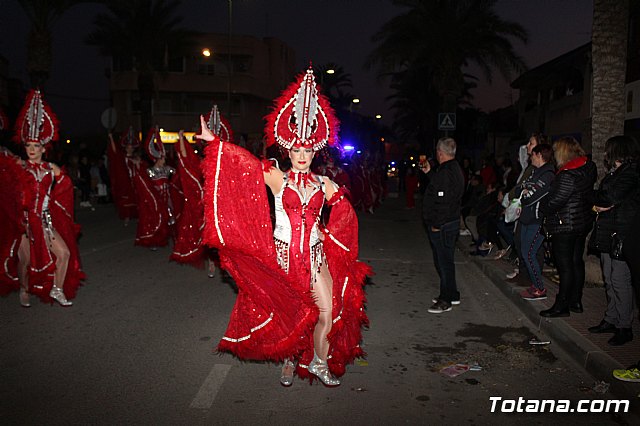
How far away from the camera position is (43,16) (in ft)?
67.4

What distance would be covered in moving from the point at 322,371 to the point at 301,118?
199cm

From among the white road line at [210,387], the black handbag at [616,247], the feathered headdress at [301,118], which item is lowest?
the white road line at [210,387]

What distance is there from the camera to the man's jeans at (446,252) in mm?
6781

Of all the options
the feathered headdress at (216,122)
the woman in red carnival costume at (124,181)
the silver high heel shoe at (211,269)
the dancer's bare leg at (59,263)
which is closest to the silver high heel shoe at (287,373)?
the dancer's bare leg at (59,263)

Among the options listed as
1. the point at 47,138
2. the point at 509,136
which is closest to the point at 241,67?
the point at 509,136

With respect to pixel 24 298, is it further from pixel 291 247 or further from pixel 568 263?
pixel 568 263

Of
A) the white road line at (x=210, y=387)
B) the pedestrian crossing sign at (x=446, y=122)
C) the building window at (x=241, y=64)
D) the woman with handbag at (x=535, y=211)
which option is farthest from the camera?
the building window at (x=241, y=64)

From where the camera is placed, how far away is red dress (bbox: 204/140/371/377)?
4211 mm

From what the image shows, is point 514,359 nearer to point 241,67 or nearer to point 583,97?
point 583,97

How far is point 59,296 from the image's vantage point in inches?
267

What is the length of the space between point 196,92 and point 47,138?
1764 inches

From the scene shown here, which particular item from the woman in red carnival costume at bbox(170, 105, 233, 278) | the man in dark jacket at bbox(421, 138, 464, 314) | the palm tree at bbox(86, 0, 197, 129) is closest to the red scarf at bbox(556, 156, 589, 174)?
the man in dark jacket at bbox(421, 138, 464, 314)

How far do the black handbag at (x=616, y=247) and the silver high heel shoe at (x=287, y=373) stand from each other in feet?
9.69

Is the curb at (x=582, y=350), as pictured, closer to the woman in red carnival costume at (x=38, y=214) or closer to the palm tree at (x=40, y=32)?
the woman in red carnival costume at (x=38, y=214)
